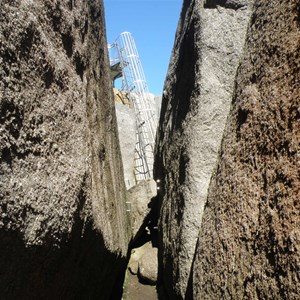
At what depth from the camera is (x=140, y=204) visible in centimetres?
400

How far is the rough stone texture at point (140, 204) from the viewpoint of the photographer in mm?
3877

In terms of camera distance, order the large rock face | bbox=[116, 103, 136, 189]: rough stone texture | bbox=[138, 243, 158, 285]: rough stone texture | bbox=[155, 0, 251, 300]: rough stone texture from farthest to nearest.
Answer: bbox=[116, 103, 136, 189]: rough stone texture < bbox=[138, 243, 158, 285]: rough stone texture < bbox=[155, 0, 251, 300]: rough stone texture < the large rock face

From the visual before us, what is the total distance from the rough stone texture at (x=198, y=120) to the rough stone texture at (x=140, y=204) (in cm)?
108

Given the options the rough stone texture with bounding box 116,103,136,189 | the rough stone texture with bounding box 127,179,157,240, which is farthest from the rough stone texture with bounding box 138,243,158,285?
the rough stone texture with bounding box 116,103,136,189

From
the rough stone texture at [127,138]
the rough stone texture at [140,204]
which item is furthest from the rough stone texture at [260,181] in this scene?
the rough stone texture at [127,138]

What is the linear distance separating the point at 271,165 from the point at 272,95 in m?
0.26

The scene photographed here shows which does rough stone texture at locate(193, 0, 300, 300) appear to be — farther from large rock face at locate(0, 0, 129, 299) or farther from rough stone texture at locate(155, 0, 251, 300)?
large rock face at locate(0, 0, 129, 299)

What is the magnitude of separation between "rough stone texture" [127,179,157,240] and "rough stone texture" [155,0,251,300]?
1.08m

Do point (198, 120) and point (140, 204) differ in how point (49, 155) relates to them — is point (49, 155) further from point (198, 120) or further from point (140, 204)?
point (140, 204)

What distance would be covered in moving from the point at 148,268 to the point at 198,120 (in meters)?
1.77

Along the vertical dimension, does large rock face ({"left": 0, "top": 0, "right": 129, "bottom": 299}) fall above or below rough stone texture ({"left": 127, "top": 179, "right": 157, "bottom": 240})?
below

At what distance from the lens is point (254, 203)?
50.4 inches

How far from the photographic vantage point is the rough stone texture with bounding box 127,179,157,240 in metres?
3.88

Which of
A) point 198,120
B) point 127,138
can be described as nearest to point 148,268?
point 198,120
